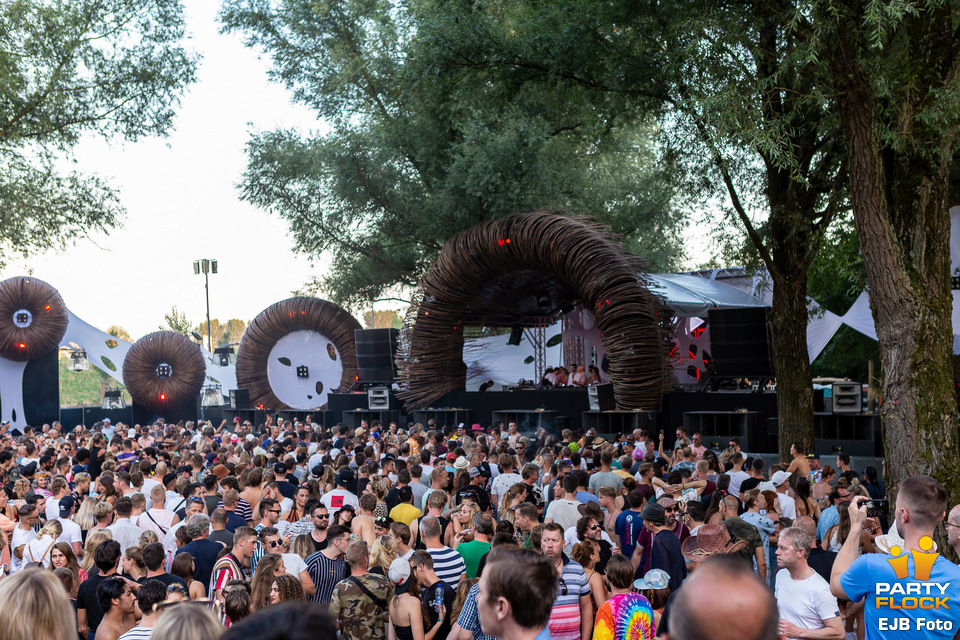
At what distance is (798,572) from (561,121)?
17.8 metres

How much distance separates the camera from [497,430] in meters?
16.1

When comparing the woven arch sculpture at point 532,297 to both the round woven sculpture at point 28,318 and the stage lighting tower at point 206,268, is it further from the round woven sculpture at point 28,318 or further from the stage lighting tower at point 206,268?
the stage lighting tower at point 206,268

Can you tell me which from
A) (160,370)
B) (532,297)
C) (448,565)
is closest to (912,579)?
(448,565)

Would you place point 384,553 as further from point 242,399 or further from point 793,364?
point 242,399

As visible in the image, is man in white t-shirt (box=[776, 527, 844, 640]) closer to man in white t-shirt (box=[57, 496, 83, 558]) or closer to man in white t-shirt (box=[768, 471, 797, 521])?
man in white t-shirt (box=[768, 471, 797, 521])

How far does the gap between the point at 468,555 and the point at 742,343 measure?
12375mm

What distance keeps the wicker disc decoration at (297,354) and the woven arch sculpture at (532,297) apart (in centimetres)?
551

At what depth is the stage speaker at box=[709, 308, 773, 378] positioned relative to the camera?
17.1m

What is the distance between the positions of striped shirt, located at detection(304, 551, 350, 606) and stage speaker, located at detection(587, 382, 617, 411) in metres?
12.8

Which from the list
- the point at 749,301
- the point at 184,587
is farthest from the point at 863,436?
the point at 184,587

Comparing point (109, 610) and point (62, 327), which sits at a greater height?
point (62, 327)

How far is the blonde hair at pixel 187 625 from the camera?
2.68 meters

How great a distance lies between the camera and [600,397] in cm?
1842

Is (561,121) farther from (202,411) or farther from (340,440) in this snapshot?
(202,411)
